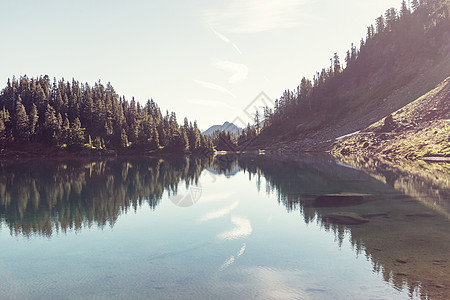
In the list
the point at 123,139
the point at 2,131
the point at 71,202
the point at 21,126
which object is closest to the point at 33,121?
the point at 21,126

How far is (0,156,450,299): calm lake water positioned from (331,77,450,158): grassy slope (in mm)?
61853

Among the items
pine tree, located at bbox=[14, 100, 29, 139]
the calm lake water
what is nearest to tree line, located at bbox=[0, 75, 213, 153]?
pine tree, located at bbox=[14, 100, 29, 139]

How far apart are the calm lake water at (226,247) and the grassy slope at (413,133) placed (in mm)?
61853

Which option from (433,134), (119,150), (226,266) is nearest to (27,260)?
(226,266)

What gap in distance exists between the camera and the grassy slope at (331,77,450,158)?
317ft

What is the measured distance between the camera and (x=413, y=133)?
112 meters

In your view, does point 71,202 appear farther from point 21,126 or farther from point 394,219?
point 21,126

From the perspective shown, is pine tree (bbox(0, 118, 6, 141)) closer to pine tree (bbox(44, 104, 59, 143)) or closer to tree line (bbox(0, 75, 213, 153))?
tree line (bbox(0, 75, 213, 153))

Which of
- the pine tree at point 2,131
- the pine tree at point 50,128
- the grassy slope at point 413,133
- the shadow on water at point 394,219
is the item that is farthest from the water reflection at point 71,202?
the pine tree at point 2,131

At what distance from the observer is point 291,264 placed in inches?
738

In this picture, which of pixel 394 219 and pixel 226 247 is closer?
pixel 226 247

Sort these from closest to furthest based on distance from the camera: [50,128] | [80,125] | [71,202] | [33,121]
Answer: [71,202]
[33,121]
[50,128]
[80,125]

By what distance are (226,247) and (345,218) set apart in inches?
511

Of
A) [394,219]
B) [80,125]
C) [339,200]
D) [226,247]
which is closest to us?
[226,247]
